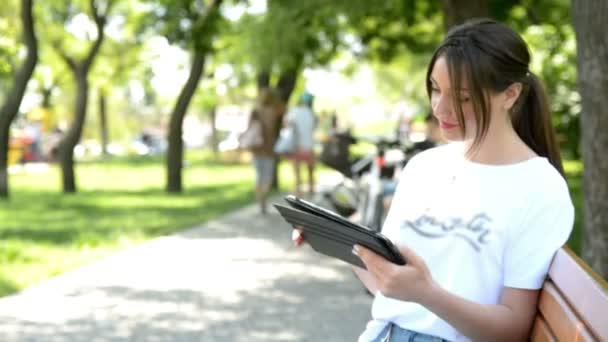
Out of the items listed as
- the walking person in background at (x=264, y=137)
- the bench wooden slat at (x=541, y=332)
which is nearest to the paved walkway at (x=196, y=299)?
the walking person in background at (x=264, y=137)

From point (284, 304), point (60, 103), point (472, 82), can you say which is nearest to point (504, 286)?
point (472, 82)

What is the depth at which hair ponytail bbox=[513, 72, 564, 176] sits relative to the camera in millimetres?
2629

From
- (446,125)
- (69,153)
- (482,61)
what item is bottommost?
(69,153)

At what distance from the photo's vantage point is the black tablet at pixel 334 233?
2141 mm

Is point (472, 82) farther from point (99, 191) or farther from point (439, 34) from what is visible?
point (99, 191)

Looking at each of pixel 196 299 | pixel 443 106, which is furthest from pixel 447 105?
pixel 196 299

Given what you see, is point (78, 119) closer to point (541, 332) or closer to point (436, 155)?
point (436, 155)

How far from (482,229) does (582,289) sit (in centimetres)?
25

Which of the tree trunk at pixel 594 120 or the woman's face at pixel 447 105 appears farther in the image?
the tree trunk at pixel 594 120

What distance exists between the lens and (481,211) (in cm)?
236

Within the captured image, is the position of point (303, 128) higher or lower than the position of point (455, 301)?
lower

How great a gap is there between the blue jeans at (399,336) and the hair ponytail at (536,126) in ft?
1.71

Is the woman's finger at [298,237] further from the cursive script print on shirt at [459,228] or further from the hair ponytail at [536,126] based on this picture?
the hair ponytail at [536,126]

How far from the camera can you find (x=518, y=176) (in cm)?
236
